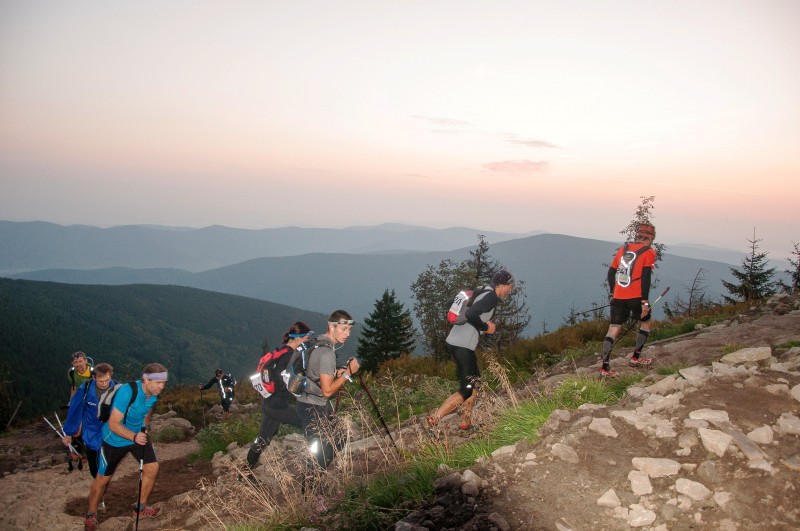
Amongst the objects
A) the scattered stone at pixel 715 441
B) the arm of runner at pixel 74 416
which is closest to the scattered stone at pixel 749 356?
the scattered stone at pixel 715 441

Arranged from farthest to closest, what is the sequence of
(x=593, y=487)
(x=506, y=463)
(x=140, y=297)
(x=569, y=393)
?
(x=140, y=297) → (x=569, y=393) → (x=506, y=463) → (x=593, y=487)

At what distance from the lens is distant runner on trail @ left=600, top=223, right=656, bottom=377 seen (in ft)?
22.3

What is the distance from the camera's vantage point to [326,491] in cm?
481

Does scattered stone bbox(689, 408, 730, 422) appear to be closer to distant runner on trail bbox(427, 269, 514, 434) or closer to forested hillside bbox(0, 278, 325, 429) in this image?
distant runner on trail bbox(427, 269, 514, 434)

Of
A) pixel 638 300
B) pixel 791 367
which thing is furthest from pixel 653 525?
pixel 638 300

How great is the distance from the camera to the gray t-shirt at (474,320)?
223 inches

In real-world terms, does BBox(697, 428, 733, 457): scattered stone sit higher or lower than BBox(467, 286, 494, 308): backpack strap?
lower

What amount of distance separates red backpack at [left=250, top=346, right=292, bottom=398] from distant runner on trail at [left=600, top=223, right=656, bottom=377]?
4658 mm

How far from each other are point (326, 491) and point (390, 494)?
116 cm

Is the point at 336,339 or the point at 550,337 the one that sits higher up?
the point at 336,339

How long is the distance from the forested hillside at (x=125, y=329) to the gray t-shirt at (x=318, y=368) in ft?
277

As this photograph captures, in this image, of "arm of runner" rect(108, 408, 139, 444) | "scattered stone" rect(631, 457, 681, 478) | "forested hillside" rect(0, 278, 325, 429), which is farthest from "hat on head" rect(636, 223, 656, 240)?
"forested hillside" rect(0, 278, 325, 429)

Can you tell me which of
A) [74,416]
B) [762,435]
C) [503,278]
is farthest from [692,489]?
[74,416]

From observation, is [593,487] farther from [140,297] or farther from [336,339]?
[140,297]
